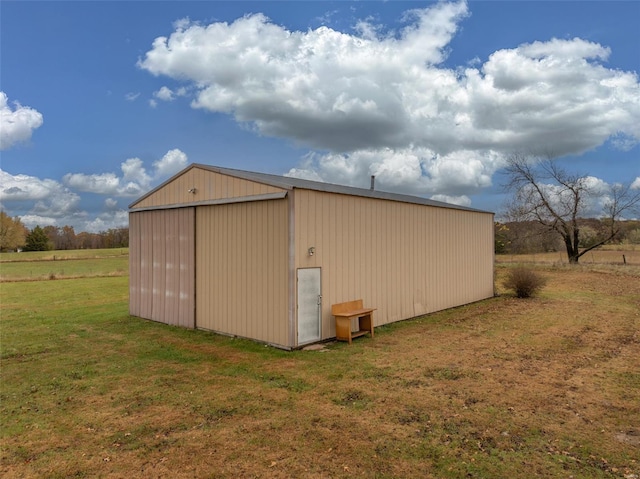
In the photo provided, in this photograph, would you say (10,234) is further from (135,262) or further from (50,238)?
(135,262)

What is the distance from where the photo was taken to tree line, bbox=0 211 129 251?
45.7 m

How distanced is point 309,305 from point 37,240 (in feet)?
191

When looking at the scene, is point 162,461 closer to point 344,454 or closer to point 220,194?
point 344,454

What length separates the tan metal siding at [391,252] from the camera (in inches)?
310

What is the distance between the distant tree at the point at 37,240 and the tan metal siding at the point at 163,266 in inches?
2015

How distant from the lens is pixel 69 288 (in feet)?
59.3

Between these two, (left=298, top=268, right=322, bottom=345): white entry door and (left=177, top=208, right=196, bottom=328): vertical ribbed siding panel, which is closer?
(left=298, top=268, right=322, bottom=345): white entry door

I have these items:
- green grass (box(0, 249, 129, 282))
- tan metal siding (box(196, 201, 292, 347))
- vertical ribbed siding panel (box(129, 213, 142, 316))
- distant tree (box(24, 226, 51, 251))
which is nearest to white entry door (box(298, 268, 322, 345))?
tan metal siding (box(196, 201, 292, 347))

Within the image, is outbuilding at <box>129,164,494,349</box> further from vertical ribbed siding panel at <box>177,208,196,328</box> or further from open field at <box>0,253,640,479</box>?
open field at <box>0,253,640,479</box>

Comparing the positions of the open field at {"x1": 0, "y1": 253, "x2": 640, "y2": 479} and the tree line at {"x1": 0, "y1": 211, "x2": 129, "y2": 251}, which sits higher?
the tree line at {"x1": 0, "y1": 211, "x2": 129, "y2": 251}

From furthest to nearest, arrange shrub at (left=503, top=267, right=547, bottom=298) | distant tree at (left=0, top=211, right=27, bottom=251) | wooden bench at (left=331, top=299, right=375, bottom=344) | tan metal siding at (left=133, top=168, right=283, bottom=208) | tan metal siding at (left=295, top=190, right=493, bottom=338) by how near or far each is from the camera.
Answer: distant tree at (left=0, top=211, right=27, bottom=251) < shrub at (left=503, top=267, right=547, bottom=298) < tan metal siding at (left=133, top=168, right=283, bottom=208) < tan metal siding at (left=295, top=190, right=493, bottom=338) < wooden bench at (left=331, top=299, right=375, bottom=344)

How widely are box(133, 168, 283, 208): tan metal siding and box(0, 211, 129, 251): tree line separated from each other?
45.4 metres

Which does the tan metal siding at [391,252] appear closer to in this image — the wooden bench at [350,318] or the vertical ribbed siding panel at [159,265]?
the wooden bench at [350,318]

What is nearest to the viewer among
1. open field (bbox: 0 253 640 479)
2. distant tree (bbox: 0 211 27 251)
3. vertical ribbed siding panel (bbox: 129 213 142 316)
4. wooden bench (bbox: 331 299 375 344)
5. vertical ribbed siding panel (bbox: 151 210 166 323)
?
open field (bbox: 0 253 640 479)
